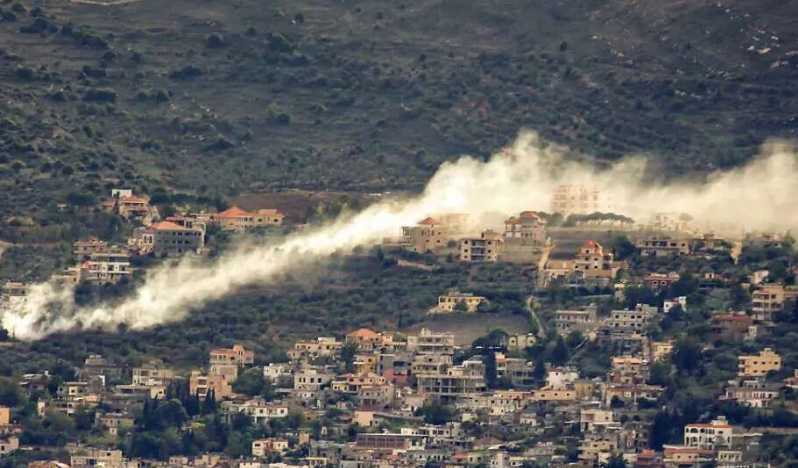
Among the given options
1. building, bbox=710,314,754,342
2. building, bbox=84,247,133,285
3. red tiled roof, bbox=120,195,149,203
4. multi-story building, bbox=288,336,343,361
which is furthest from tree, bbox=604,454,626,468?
red tiled roof, bbox=120,195,149,203

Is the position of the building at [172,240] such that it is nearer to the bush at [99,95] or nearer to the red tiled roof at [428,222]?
the red tiled roof at [428,222]

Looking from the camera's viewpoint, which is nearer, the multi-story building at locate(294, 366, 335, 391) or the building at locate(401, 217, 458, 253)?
the multi-story building at locate(294, 366, 335, 391)

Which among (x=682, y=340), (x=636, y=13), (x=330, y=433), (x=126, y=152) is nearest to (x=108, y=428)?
(x=330, y=433)

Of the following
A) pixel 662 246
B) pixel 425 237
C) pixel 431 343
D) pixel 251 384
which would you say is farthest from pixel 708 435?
pixel 425 237

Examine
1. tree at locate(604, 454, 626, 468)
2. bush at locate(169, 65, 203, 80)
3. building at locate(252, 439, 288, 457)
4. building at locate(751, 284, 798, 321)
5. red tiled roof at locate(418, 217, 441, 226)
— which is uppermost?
bush at locate(169, 65, 203, 80)

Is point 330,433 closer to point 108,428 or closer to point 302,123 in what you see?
point 108,428

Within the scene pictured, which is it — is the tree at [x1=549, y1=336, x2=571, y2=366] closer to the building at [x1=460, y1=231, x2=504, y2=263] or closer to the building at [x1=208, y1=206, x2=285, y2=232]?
the building at [x1=460, y1=231, x2=504, y2=263]
